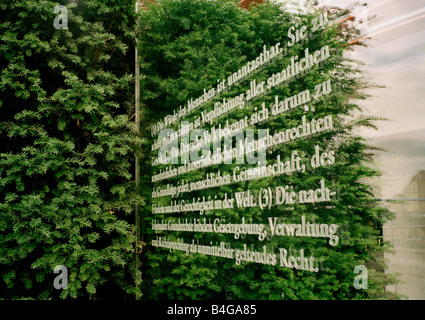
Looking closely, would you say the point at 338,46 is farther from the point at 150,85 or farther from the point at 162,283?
the point at 162,283

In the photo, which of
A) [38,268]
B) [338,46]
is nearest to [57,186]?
[38,268]

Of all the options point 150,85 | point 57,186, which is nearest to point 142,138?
point 150,85

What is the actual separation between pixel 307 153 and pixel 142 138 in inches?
74.4

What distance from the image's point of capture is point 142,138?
12.3 ft

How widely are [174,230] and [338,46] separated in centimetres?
229

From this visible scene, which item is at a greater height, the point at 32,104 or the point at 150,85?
the point at 150,85

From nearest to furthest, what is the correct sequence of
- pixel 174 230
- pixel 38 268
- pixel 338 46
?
pixel 338 46 < pixel 38 268 < pixel 174 230

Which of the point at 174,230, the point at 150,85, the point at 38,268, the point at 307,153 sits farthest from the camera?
the point at 150,85

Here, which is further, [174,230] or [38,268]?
[174,230]

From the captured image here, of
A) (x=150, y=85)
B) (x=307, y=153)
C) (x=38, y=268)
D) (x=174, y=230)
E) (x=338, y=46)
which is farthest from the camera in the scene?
(x=150, y=85)

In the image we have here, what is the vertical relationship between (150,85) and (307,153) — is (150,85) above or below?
above

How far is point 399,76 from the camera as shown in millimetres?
2850
